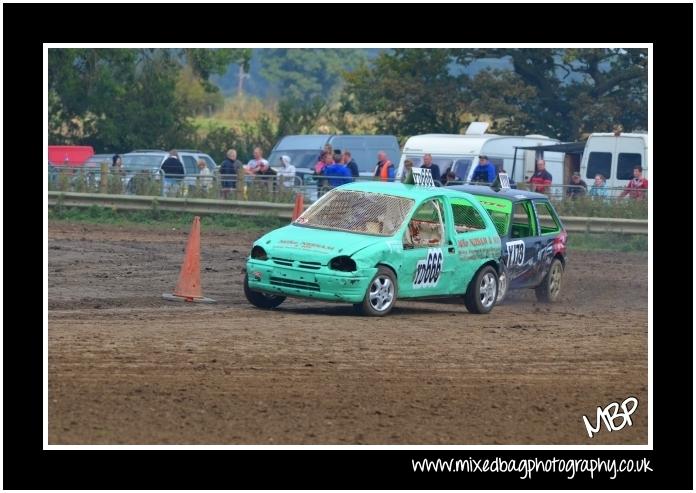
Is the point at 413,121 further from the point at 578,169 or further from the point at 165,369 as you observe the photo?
the point at 165,369

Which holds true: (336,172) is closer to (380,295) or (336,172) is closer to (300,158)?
(300,158)

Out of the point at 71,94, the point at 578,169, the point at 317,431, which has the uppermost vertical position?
the point at 71,94

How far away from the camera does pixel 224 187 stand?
88.0ft

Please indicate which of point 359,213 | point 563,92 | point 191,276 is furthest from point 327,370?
point 563,92

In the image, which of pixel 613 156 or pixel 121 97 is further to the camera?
pixel 121 97

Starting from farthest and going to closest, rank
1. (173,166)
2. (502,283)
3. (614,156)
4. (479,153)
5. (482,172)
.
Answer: (479,153)
(614,156)
(173,166)
(482,172)
(502,283)

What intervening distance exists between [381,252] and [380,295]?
460 mm

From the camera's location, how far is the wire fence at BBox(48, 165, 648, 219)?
84.2 ft

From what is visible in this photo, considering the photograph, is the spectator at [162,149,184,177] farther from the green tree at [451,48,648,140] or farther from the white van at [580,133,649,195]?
the green tree at [451,48,648,140]

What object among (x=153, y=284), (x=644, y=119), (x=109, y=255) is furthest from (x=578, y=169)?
(x=153, y=284)

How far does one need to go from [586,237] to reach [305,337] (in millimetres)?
14230

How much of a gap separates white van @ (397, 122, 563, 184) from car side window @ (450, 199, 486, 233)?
15.3 m

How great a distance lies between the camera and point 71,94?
134ft

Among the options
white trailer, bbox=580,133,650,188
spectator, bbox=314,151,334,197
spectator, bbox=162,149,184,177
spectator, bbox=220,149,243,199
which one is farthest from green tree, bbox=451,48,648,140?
spectator, bbox=220,149,243,199
